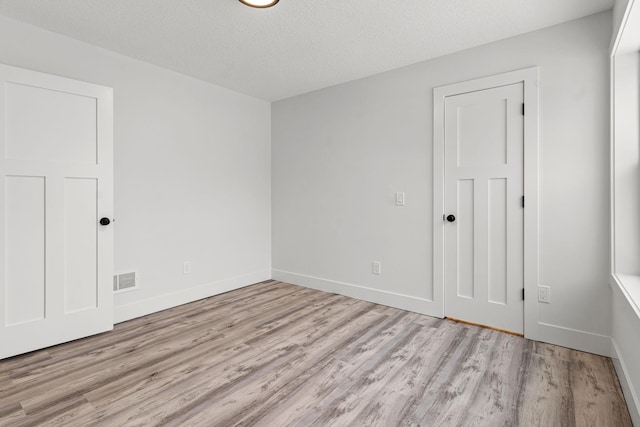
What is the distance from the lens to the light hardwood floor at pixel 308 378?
169cm

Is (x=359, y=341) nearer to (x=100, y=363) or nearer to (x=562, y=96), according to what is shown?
(x=100, y=363)

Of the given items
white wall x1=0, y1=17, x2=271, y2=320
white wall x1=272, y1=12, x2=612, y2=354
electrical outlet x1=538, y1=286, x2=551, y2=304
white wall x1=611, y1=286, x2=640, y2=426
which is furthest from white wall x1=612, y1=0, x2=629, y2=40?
white wall x1=0, y1=17, x2=271, y2=320

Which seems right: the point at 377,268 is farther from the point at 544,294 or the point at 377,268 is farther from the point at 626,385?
the point at 626,385

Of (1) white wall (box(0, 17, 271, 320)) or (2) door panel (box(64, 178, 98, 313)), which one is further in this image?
(1) white wall (box(0, 17, 271, 320))

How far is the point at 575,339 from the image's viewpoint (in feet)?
7.83

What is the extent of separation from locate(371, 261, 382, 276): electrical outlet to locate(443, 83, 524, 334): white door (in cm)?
68

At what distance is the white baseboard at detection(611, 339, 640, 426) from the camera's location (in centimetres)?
158

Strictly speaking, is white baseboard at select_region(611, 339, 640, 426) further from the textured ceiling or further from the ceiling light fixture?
the ceiling light fixture

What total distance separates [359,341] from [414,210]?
54.0 inches

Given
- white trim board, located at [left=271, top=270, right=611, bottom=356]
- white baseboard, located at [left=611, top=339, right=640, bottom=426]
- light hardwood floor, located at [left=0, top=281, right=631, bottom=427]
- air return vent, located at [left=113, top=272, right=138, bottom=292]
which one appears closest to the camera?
white baseboard, located at [left=611, top=339, right=640, bottom=426]

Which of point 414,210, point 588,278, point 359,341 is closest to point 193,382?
point 359,341

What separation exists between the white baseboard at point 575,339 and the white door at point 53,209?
138 inches

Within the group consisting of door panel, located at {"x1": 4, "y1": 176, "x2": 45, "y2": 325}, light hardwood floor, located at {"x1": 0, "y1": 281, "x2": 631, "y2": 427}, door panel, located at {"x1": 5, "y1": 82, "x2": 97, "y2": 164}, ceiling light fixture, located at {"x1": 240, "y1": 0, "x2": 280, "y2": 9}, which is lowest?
light hardwood floor, located at {"x1": 0, "y1": 281, "x2": 631, "y2": 427}

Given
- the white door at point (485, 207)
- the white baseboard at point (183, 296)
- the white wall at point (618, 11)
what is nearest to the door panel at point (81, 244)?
the white baseboard at point (183, 296)
